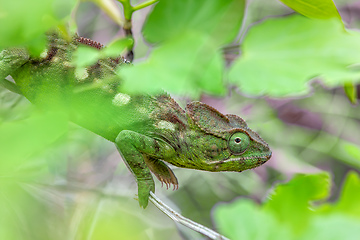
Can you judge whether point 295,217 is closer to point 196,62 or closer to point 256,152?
point 196,62

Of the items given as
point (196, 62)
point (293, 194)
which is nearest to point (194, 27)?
point (196, 62)

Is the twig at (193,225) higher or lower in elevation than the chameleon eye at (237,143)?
higher

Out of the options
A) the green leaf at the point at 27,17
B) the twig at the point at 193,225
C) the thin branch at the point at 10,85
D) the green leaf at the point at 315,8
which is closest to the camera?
the green leaf at the point at 27,17

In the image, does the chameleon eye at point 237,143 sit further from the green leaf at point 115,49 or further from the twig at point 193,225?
the green leaf at point 115,49

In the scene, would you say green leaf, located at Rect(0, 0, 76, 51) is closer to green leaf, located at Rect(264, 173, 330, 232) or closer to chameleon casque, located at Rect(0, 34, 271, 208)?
green leaf, located at Rect(264, 173, 330, 232)

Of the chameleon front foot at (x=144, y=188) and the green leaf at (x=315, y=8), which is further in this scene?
the chameleon front foot at (x=144, y=188)

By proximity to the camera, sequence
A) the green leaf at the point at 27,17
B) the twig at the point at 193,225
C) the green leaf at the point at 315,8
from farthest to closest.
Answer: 1. the twig at the point at 193,225
2. the green leaf at the point at 315,8
3. the green leaf at the point at 27,17

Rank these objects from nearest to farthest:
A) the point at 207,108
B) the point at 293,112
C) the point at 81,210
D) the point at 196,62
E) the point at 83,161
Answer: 1. the point at 196,62
2. the point at 207,108
3. the point at 81,210
4. the point at 83,161
5. the point at 293,112

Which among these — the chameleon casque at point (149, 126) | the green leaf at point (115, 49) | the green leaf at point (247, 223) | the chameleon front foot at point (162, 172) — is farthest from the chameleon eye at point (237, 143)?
the green leaf at point (247, 223)
